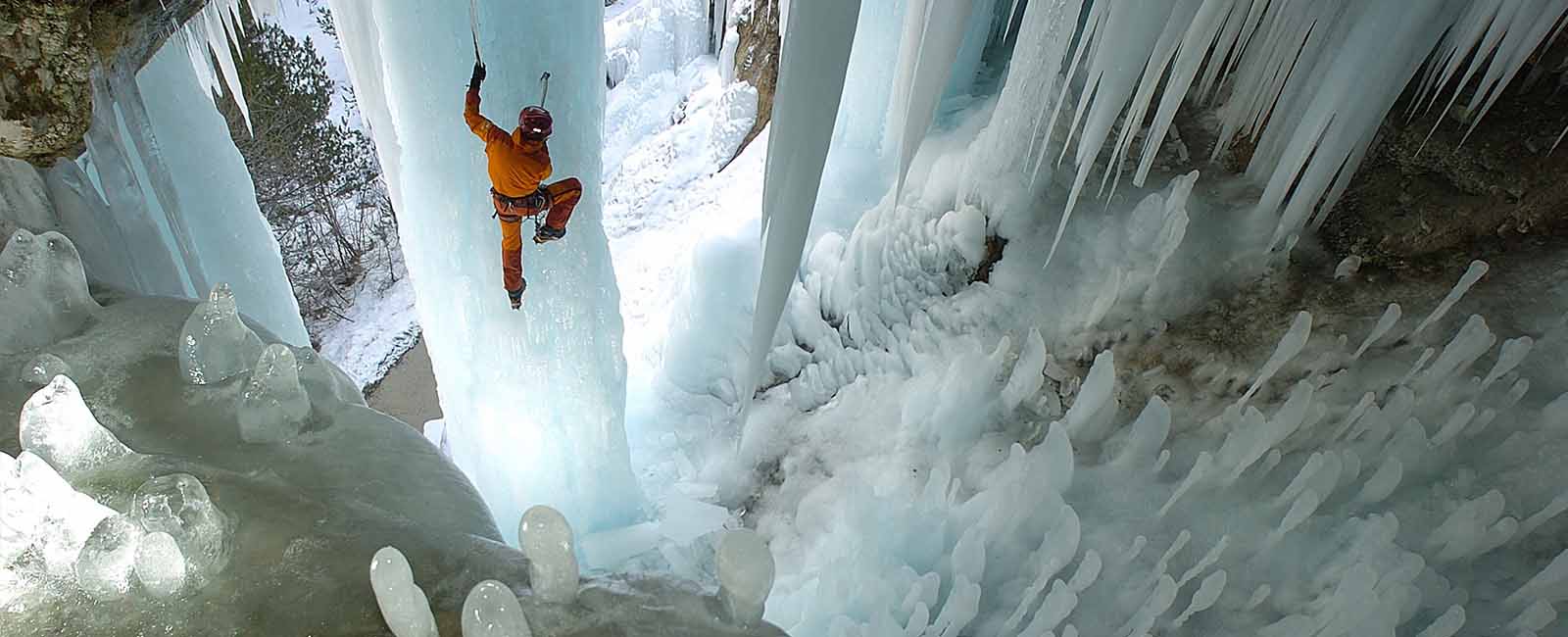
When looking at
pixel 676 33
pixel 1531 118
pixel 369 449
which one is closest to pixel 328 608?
pixel 369 449

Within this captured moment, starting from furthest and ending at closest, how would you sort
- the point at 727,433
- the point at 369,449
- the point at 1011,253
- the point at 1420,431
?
1. the point at 727,433
2. the point at 1011,253
3. the point at 1420,431
4. the point at 369,449

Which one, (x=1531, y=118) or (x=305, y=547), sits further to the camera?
(x=1531, y=118)

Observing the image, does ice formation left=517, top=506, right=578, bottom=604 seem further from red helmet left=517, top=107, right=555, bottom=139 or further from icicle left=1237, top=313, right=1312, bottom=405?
icicle left=1237, top=313, right=1312, bottom=405

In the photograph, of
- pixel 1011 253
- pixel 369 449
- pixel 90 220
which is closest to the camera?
pixel 369 449

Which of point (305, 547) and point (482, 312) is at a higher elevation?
point (305, 547)

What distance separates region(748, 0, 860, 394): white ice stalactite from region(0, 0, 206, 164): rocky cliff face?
1501 mm

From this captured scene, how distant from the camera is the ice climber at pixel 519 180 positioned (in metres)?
2.40

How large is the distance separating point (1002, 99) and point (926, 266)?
2.60ft

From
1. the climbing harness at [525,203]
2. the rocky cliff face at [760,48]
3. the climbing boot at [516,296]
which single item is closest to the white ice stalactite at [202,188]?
the climbing boot at [516,296]

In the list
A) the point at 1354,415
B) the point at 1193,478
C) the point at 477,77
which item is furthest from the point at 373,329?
the point at 1354,415

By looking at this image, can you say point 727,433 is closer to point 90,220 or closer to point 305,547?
point 90,220

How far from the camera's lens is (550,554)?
4.20ft

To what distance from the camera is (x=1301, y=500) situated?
2.29m

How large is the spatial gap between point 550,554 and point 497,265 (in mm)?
1809
